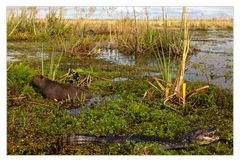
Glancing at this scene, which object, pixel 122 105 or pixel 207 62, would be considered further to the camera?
pixel 207 62

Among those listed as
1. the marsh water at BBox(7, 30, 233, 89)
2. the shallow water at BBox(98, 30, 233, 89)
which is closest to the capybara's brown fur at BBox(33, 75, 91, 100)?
the marsh water at BBox(7, 30, 233, 89)

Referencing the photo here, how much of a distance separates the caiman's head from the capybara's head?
2679 millimetres

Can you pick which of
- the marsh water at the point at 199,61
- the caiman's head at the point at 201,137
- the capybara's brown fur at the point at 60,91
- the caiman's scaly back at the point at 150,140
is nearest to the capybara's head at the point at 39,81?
the capybara's brown fur at the point at 60,91

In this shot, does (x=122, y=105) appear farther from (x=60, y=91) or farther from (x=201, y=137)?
(x=201, y=137)

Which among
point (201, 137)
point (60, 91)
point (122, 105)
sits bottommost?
point (201, 137)

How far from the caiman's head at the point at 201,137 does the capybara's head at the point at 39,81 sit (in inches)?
105

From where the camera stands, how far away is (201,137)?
4.59 m

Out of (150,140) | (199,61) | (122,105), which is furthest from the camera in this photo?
(199,61)

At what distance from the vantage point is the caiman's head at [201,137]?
4562 millimetres

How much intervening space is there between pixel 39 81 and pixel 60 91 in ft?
1.60

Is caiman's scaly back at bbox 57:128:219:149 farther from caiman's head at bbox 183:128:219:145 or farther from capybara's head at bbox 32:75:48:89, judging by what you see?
capybara's head at bbox 32:75:48:89

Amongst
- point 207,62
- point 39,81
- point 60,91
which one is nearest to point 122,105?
point 60,91
